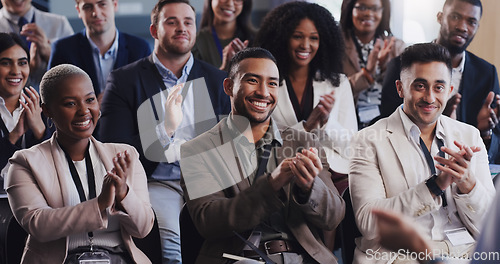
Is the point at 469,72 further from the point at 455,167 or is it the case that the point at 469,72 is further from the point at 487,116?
the point at 455,167

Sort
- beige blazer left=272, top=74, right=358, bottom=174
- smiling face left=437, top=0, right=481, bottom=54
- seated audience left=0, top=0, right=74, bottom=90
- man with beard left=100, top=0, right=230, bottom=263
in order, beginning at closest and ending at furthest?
man with beard left=100, top=0, right=230, bottom=263
beige blazer left=272, top=74, right=358, bottom=174
smiling face left=437, top=0, right=481, bottom=54
seated audience left=0, top=0, right=74, bottom=90

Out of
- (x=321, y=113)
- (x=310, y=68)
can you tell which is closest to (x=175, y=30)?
(x=310, y=68)

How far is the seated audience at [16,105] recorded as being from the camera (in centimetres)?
308

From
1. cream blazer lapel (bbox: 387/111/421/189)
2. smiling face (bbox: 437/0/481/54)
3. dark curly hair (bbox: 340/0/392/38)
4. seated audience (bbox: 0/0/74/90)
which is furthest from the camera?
dark curly hair (bbox: 340/0/392/38)

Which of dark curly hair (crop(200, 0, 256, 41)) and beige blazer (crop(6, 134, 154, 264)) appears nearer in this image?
beige blazer (crop(6, 134, 154, 264))

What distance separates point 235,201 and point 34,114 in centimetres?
127

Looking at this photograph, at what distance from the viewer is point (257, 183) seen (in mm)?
2281

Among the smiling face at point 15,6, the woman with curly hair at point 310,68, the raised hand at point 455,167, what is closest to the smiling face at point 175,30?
the woman with curly hair at point 310,68

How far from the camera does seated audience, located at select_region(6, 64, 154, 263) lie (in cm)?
223

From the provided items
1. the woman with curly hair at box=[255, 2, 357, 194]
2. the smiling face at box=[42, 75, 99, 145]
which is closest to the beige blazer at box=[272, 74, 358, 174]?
the woman with curly hair at box=[255, 2, 357, 194]

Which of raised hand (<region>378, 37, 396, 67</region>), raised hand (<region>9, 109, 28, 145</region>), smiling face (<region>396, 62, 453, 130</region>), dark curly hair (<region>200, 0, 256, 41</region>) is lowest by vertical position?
raised hand (<region>9, 109, 28, 145</region>)

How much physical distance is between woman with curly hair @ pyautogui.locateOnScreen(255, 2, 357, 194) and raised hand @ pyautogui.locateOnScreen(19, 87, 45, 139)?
3.56 feet

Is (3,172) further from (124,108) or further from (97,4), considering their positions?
(97,4)

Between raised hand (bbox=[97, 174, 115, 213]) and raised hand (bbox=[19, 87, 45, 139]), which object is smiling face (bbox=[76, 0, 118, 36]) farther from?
raised hand (bbox=[97, 174, 115, 213])
